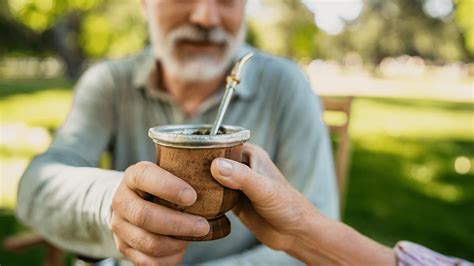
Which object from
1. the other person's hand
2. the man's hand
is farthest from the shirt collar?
the man's hand

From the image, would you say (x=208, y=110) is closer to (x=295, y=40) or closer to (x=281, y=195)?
(x=281, y=195)

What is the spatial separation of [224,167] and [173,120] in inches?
40.9

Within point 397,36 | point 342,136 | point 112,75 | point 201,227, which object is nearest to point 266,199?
point 201,227

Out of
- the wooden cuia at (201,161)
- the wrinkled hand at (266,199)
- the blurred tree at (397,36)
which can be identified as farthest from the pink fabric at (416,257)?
the blurred tree at (397,36)

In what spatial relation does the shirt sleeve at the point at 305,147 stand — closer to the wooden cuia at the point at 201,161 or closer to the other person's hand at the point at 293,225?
the other person's hand at the point at 293,225

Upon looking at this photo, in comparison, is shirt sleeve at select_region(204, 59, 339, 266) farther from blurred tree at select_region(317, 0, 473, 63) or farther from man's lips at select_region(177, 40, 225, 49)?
blurred tree at select_region(317, 0, 473, 63)

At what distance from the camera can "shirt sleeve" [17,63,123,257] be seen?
115 cm

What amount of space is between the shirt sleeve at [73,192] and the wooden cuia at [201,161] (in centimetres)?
24

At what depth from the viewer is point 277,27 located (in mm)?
35250

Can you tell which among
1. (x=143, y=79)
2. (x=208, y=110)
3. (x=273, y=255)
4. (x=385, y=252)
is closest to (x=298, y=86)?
(x=208, y=110)

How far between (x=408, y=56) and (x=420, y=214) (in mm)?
46523

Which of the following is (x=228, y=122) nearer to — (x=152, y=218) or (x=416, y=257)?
(x=416, y=257)

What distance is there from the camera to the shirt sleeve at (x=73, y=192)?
1152mm

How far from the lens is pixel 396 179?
21.0ft
